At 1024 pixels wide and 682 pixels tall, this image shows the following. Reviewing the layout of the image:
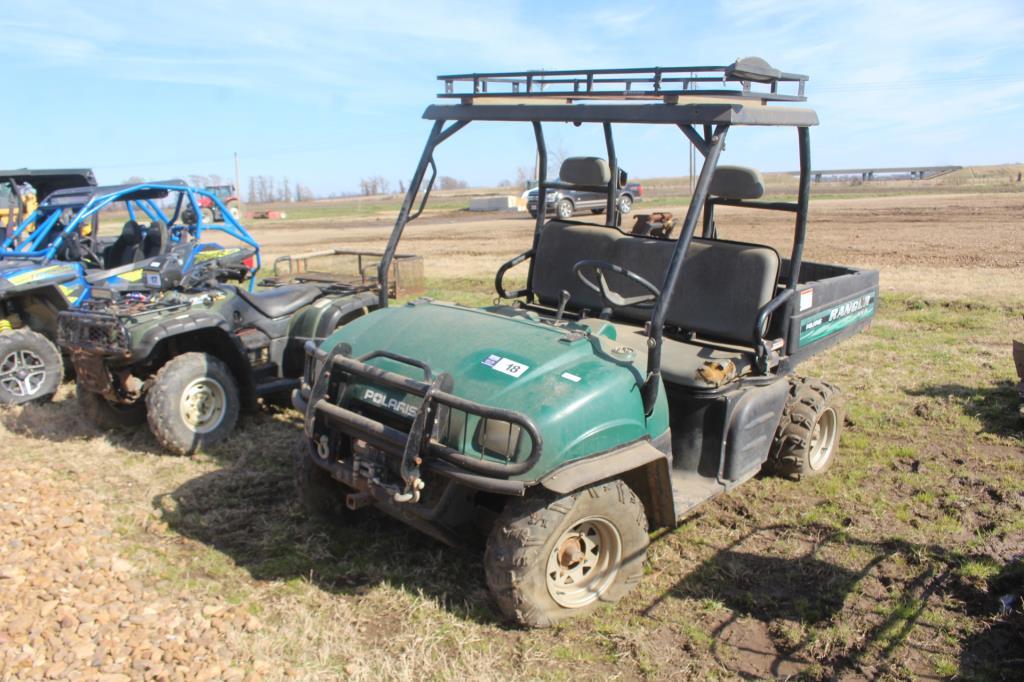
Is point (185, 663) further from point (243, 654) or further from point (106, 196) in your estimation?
point (106, 196)

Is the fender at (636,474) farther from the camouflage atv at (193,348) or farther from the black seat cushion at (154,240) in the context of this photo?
the black seat cushion at (154,240)

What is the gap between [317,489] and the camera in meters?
4.57

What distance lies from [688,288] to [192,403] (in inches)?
144

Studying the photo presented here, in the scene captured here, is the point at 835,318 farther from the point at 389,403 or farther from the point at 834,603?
the point at 389,403

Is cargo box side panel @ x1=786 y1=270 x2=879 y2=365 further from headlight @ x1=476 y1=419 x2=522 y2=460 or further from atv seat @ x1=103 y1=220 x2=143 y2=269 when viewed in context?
atv seat @ x1=103 y1=220 x2=143 y2=269

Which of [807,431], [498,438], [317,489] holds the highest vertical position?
[498,438]

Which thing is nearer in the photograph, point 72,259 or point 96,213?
point 72,259

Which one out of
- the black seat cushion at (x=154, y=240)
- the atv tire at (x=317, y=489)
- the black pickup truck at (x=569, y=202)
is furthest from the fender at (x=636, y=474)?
the black pickup truck at (x=569, y=202)

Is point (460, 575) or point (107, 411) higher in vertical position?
point (107, 411)

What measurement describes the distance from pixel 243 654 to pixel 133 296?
157 inches

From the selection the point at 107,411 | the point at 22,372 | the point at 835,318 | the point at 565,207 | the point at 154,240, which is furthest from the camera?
the point at 565,207

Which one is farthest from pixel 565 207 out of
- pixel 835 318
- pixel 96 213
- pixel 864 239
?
pixel 835 318

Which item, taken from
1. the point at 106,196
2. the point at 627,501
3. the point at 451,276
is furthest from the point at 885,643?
the point at 451,276

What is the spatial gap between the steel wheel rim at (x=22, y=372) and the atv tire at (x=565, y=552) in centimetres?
556
